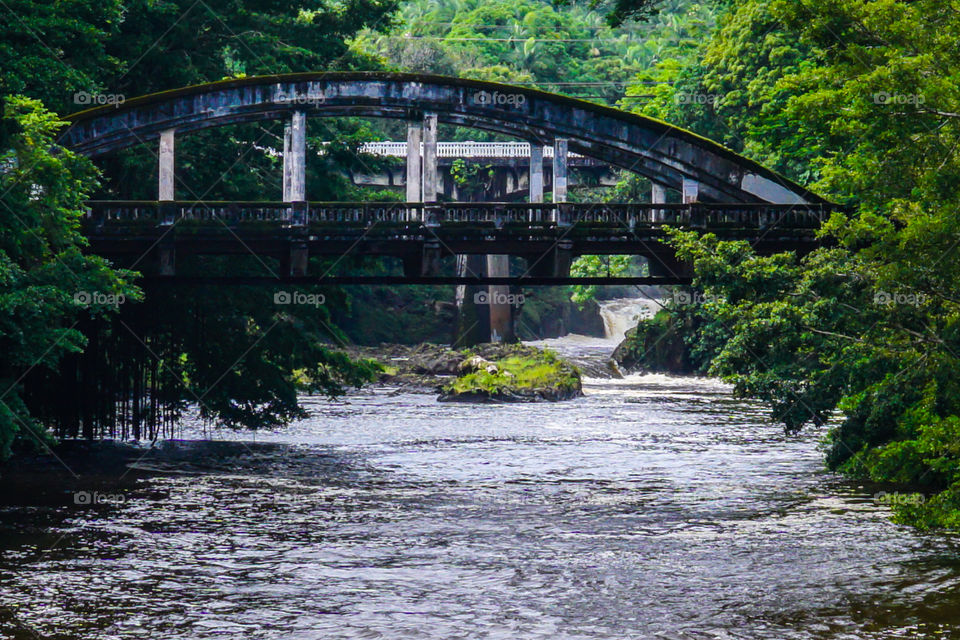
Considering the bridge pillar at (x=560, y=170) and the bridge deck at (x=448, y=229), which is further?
the bridge pillar at (x=560, y=170)

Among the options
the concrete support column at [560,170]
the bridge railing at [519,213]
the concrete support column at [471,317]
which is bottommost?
the concrete support column at [471,317]

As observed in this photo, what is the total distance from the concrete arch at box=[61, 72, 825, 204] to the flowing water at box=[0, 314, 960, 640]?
6603 millimetres

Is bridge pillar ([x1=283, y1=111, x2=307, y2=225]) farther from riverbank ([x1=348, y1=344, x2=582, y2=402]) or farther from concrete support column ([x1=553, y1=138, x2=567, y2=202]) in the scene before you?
riverbank ([x1=348, y1=344, x2=582, y2=402])

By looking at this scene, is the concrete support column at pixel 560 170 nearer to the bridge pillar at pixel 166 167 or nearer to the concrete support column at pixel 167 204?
the concrete support column at pixel 167 204

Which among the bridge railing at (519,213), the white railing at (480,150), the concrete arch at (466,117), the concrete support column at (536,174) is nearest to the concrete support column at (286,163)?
the concrete arch at (466,117)

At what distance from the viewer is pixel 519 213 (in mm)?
27469

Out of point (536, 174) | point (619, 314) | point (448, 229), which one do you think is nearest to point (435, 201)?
point (448, 229)

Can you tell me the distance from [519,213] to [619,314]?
2799 inches

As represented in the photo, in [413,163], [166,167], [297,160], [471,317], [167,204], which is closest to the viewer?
[167,204]

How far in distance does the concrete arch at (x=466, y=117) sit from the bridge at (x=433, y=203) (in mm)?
30

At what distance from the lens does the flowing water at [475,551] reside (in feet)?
45.6

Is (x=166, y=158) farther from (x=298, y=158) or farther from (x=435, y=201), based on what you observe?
(x=435, y=201)

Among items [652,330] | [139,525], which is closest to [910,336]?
[139,525]

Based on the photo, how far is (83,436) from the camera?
30.4 metres
